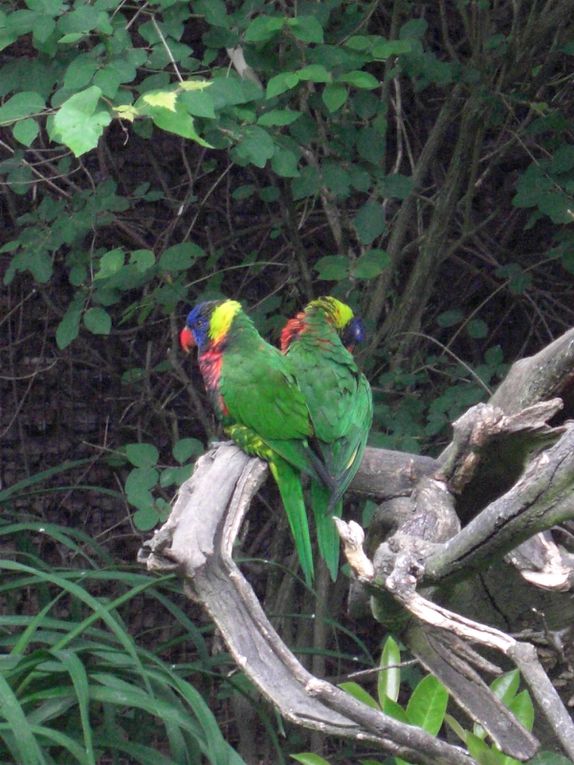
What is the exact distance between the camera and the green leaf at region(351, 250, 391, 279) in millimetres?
1980

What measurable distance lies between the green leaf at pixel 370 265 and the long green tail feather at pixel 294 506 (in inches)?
19.5

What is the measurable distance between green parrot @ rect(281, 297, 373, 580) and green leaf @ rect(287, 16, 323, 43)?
53cm

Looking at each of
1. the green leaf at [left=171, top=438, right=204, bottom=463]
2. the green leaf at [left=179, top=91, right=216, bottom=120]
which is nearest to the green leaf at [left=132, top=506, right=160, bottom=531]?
the green leaf at [left=171, top=438, right=204, bottom=463]

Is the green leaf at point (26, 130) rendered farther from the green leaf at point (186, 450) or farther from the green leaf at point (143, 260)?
the green leaf at point (186, 450)

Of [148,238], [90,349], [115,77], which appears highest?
[115,77]

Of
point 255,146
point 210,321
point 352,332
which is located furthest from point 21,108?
point 352,332

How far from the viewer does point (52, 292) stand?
2.63 m

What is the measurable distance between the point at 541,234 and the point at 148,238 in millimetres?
1034

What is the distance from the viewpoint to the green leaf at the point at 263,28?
1.64m

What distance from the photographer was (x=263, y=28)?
1657 millimetres

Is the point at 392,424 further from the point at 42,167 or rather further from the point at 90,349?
the point at 42,167

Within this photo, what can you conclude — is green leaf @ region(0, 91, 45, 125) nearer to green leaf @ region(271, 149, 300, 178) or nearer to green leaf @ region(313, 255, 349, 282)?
green leaf @ region(271, 149, 300, 178)

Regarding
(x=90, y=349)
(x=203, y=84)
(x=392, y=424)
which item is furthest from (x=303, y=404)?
(x=90, y=349)

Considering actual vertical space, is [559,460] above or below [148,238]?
above
